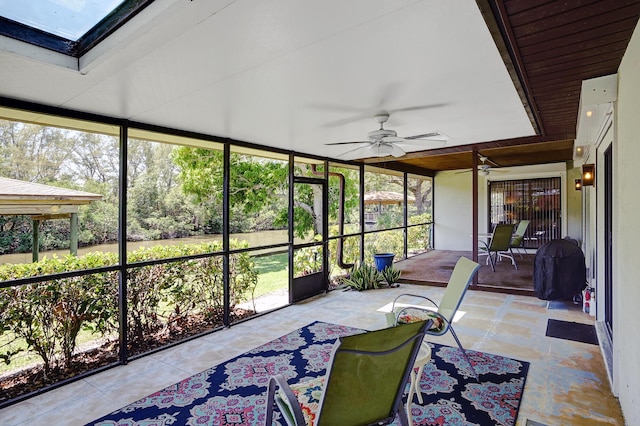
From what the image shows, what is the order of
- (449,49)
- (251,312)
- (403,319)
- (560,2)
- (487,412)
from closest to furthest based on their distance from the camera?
1. (560,2)
2. (449,49)
3. (487,412)
4. (403,319)
5. (251,312)

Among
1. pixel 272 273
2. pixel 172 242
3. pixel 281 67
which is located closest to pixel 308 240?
pixel 272 273

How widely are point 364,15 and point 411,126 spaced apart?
2.71 metres

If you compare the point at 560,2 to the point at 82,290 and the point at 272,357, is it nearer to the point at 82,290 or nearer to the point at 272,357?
the point at 272,357

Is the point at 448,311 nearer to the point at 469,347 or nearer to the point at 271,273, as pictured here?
the point at 469,347

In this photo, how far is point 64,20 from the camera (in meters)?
2.04

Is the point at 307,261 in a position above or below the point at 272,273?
above

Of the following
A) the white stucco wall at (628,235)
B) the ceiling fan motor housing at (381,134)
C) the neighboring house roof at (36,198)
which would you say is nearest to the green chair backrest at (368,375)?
the white stucco wall at (628,235)

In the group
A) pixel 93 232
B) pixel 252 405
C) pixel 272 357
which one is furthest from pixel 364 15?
pixel 93 232

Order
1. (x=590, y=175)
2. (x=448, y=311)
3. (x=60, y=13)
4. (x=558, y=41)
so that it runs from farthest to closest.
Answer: (x=590, y=175) < (x=448, y=311) < (x=558, y=41) < (x=60, y=13)

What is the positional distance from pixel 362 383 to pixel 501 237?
664 cm

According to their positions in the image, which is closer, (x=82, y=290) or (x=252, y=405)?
(x=252, y=405)

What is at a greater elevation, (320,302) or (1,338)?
(1,338)

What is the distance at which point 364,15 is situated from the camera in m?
1.76

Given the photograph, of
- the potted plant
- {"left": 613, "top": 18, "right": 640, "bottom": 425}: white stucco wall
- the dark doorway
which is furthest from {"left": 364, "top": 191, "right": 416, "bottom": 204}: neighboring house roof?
{"left": 613, "top": 18, "right": 640, "bottom": 425}: white stucco wall
